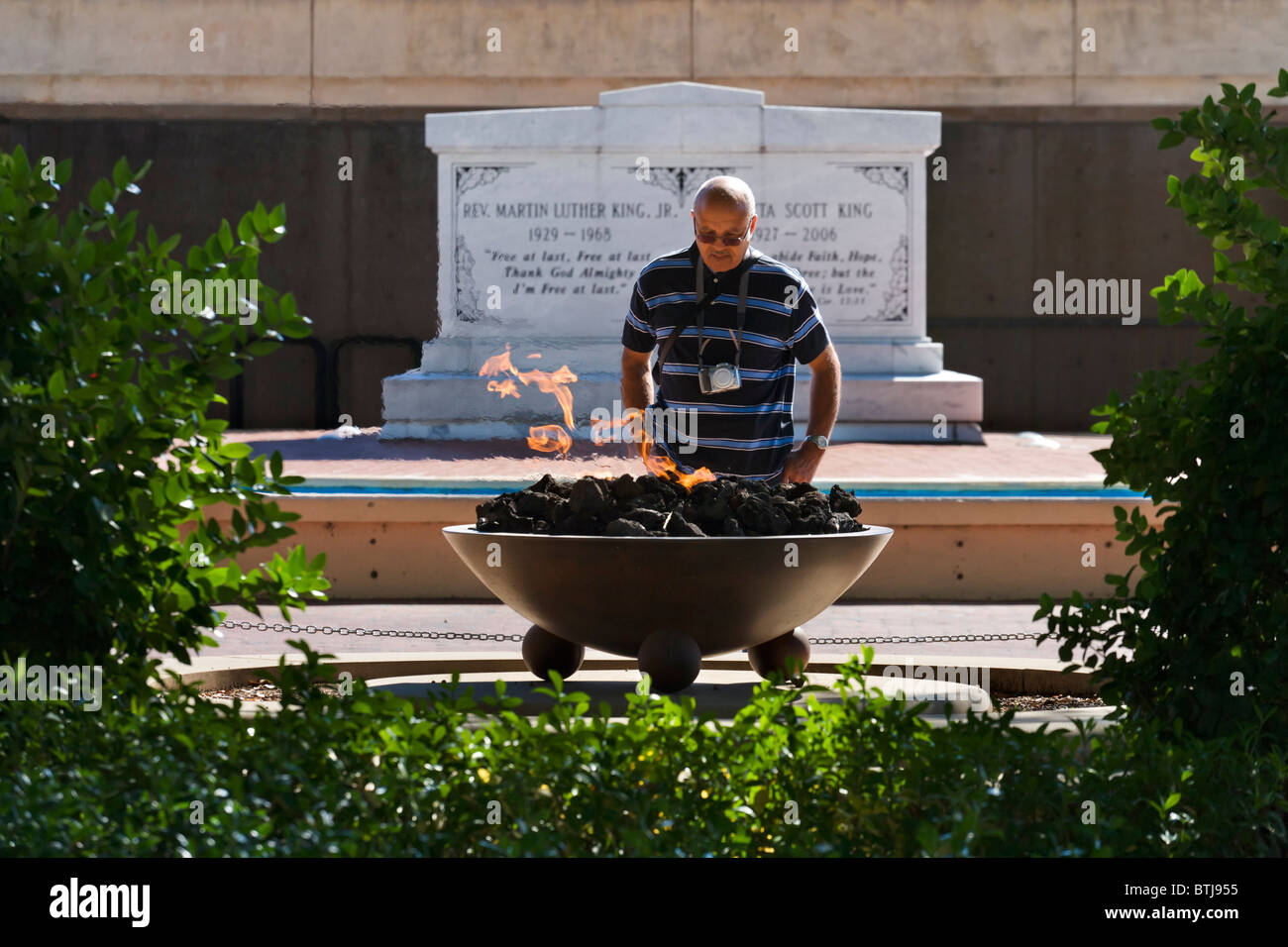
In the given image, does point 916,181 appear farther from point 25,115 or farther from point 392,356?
point 25,115

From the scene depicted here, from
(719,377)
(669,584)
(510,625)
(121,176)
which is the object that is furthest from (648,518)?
(510,625)

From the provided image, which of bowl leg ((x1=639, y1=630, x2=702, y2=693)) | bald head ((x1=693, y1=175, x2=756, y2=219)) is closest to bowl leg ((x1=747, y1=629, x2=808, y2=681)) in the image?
bowl leg ((x1=639, y1=630, x2=702, y2=693))

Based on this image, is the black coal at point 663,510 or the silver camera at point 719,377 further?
the silver camera at point 719,377

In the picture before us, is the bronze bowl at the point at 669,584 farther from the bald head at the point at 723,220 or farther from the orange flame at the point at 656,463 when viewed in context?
the bald head at the point at 723,220

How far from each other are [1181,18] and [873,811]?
16262mm

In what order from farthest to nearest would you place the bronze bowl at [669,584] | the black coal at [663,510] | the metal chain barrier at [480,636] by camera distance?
A: the metal chain barrier at [480,636] → the black coal at [663,510] → the bronze bowl at [669,584]

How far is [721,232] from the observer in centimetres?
475

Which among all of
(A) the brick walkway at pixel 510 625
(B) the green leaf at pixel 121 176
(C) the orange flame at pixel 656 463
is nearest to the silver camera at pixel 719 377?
(C) the orange flame at pixel 656 463

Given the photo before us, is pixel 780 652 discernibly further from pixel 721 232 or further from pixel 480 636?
pixel 480 636

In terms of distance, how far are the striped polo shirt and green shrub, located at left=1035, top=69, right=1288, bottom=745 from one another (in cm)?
163

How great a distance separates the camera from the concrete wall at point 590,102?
16.8 meters

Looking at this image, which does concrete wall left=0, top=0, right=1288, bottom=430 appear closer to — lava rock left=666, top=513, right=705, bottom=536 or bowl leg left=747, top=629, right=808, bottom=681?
bowl leg left=747, top=629, right=808, bottom=681

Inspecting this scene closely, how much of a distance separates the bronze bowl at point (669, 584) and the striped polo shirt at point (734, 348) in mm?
796

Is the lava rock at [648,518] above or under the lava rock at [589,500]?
under
